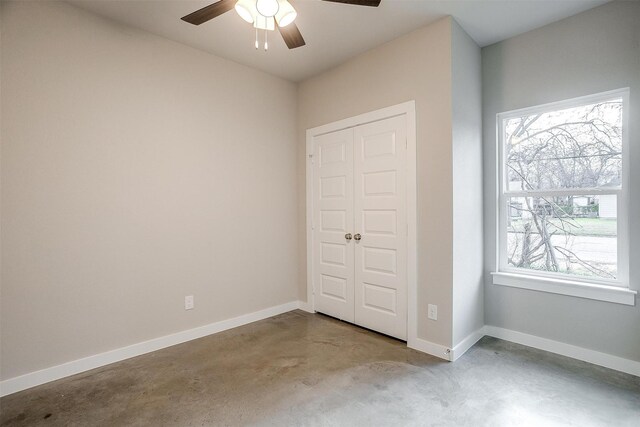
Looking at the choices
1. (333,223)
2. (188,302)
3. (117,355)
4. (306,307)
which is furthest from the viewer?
(306,307)

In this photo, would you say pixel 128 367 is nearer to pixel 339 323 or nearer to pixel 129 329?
pixel 129 329

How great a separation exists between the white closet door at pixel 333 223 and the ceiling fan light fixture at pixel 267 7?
5.25 ft

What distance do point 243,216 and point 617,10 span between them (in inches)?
144

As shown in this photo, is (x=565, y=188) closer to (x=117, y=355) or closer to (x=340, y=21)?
(x=340, y=21)

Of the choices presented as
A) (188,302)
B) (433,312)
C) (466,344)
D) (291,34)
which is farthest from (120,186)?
(466,344)

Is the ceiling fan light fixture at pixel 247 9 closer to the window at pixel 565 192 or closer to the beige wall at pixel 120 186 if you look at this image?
A: the beige wall at pixel 120 186

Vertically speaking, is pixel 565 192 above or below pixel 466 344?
above

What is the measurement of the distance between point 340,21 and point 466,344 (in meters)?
2.99

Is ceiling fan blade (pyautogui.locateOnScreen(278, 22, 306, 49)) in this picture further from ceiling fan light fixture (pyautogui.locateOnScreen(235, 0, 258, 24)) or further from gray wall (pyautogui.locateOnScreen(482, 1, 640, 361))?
A: gray wall (pyautogui.locateOnScreen(482, 1, 640, 361))

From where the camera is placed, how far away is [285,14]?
201cm

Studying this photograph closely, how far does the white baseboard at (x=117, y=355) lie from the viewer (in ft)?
7.14

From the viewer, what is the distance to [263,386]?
222 cm

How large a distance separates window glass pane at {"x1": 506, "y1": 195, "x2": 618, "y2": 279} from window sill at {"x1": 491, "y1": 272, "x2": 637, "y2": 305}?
0.13m

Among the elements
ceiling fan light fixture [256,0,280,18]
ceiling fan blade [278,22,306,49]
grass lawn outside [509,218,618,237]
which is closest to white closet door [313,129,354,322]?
ceiling fan blade [278,22,306,49]
